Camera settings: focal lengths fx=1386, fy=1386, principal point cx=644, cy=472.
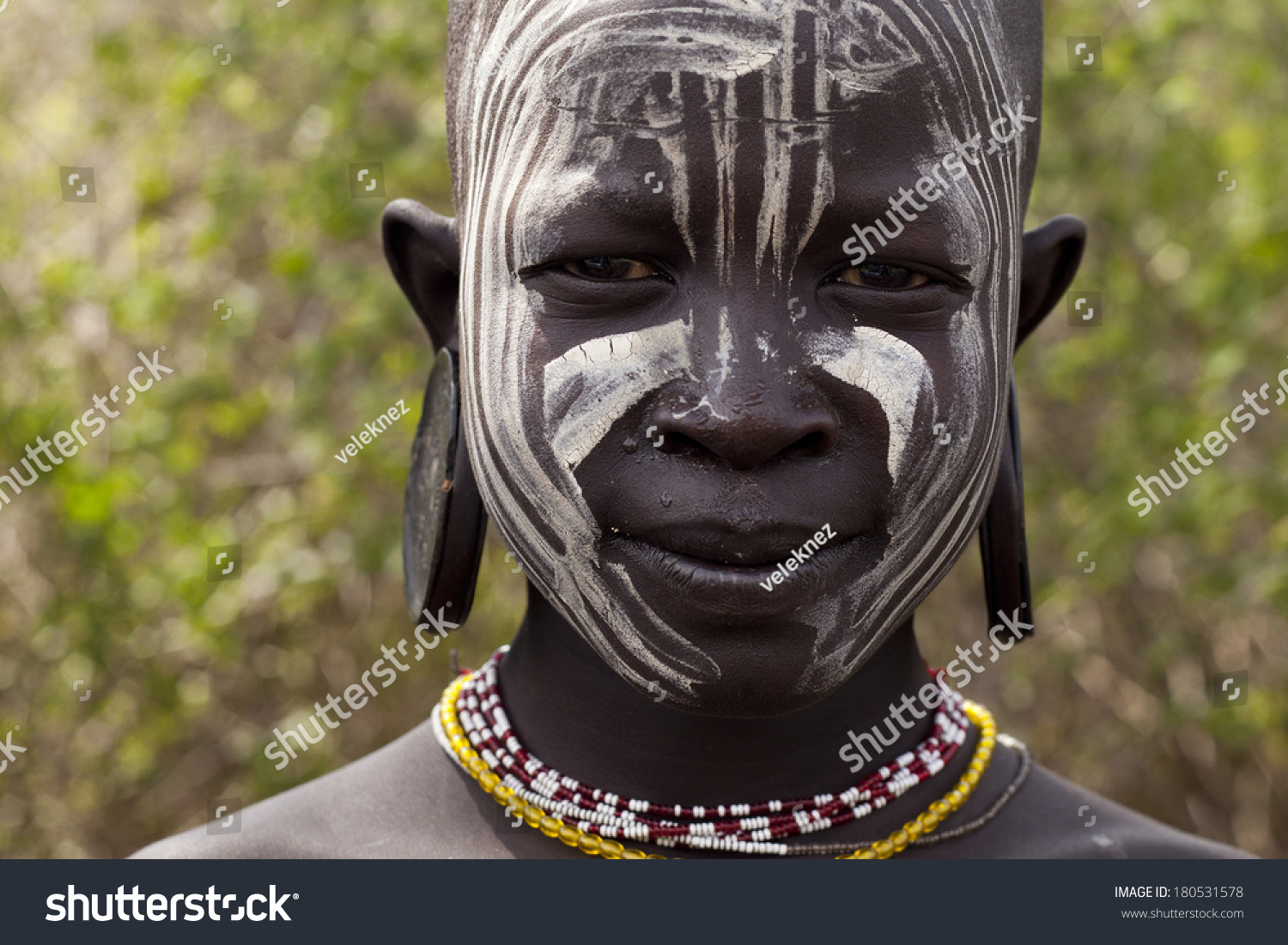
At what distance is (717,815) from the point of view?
2373 millimetres

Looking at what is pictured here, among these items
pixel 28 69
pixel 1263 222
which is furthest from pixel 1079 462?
pixel 28 69

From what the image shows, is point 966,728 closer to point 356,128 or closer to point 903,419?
point 903,419

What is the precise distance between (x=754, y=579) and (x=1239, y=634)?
402 cm

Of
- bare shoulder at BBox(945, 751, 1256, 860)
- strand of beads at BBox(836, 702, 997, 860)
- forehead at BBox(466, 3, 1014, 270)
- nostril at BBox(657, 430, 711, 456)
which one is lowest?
bare shoulder at BBox(945, 751, 1256, 860)

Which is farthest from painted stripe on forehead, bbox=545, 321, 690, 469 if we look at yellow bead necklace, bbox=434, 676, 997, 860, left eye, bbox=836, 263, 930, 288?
yellow bead necklace, bbox=434, 676, 997, 860

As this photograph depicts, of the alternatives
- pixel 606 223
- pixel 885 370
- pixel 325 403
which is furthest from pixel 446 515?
pixel 325 403

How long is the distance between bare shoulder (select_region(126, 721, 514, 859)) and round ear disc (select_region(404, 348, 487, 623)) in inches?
12.0

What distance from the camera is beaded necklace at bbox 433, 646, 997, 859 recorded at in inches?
92.7

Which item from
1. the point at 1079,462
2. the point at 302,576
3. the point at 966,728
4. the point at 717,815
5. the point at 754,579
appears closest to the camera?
the point at 754,579

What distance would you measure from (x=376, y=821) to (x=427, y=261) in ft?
3.48

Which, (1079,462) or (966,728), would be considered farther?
(1079,462)

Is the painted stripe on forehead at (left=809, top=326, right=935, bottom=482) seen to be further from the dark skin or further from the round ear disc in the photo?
the round ear disc

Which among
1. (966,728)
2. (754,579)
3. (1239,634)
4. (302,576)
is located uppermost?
(754,579)

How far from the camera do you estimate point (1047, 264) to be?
2654 mm
